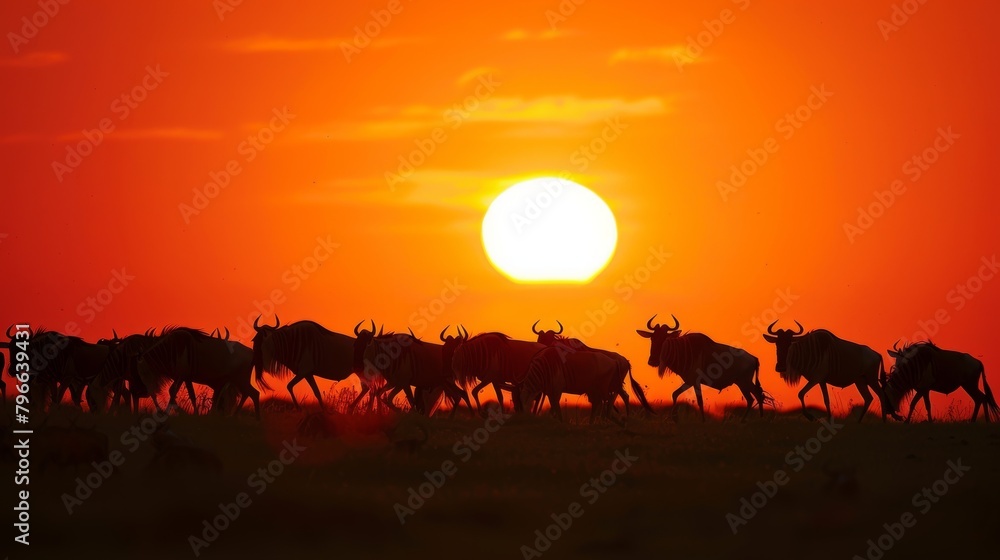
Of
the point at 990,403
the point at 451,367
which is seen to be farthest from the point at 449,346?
the point at 990,403

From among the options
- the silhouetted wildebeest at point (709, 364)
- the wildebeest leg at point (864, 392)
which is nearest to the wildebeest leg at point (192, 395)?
the silhouetted wildebeest at point (709, 364)

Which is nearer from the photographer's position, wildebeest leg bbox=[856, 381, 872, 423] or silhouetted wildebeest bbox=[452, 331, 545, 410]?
silhouetted wildebeest bbox=[452, 331, 545, 410]

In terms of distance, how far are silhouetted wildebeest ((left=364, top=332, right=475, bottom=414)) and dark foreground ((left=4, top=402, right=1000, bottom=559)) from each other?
513 cm

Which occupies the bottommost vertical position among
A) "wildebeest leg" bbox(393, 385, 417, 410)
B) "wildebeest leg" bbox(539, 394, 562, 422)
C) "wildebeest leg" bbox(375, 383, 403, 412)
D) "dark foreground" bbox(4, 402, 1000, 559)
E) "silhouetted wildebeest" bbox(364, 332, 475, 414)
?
"dark foreground" bbox(4, 402, 1000, 559)

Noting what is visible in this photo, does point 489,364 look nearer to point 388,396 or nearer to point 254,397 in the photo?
point 388,396

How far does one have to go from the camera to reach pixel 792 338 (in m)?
25.8

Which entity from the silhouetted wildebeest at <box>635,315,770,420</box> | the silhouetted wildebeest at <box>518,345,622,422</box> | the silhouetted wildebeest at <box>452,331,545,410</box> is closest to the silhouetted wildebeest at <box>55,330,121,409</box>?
the silhouetted wildebeest at <box>452,331,545,410</box>

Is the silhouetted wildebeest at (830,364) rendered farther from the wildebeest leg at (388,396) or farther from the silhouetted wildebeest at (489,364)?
the wildebeest leg at (388,396)

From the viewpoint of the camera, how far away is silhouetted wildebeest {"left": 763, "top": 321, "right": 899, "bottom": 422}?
82.7 feet

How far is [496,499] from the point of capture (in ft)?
46.7

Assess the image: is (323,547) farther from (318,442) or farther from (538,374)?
(538,374)

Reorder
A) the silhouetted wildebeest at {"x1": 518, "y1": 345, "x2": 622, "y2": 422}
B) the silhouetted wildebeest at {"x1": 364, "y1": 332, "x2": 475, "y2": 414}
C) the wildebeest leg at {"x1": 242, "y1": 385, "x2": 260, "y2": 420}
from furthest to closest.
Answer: the silhouetted wildebeest at {"x1": 364, "y1": 332, "x2": 475, "y2": 414}
the silhouetted wildebeest at {"x1": 518, "y1": 345, "x2": 622, "y2": 422}
the wildebeest leg at {"x1": 242, "y1": 385, "x2": 260, "y2": 420}

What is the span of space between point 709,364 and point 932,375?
4456mm

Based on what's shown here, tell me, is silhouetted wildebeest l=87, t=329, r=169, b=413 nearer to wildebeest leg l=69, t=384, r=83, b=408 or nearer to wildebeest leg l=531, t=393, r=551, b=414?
wildebeest leg l=69, t=384, r=83, b=408
